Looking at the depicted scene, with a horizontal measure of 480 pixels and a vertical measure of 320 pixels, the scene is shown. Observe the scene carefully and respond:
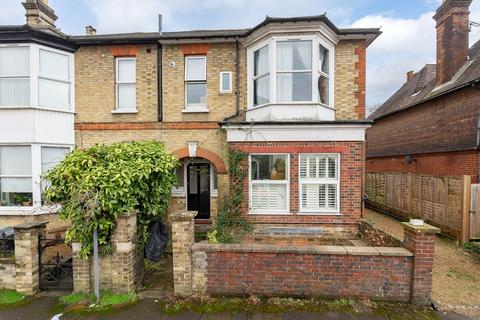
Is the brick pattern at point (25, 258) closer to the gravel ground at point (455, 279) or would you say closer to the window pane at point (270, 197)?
the window pane at point (270, 197)

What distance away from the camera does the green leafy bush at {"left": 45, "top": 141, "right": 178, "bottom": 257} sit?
14.1ft

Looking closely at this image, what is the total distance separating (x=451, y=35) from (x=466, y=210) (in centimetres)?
798

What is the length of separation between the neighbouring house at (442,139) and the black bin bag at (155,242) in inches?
333

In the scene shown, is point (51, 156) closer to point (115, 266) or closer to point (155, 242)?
point (155, 242)

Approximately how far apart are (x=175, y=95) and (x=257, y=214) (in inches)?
187

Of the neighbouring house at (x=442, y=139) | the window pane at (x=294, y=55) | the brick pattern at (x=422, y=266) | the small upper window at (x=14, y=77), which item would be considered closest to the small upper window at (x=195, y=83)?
the window pane at (x=294, y=55)

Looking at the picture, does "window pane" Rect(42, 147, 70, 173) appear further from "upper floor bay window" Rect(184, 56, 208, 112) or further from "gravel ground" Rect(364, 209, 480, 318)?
"gravel ground" Rect(364, 209, 480, 318)

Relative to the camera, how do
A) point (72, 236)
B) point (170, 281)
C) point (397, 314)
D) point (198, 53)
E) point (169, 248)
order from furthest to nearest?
point (198, 53) → point (169, 248) → point (170, 281) → point (72, 236) → point (397, 314)

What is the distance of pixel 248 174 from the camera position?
292 inches

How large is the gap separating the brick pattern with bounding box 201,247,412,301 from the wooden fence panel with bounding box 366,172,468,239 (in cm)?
479

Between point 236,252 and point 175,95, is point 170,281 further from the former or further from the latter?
point 175,95

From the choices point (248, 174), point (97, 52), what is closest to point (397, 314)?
point (248, 174)

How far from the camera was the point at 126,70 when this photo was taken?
8.45m

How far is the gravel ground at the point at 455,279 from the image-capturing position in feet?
14.1
